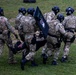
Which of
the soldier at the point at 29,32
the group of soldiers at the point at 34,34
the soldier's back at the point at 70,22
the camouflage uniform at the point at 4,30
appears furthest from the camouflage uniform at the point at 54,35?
the camouflage uniform at the point at 4,30

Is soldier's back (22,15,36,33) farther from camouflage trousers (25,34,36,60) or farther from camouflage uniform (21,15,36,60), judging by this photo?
camouflage trousers (25,34,36,60)

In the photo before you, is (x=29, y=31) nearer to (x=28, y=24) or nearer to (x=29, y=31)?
(x=29, y=31)

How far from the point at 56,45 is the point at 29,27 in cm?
129

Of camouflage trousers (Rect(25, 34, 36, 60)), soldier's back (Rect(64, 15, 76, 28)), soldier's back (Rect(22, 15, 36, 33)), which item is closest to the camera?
soldier's back (Rect(22, 15, 36, 33))

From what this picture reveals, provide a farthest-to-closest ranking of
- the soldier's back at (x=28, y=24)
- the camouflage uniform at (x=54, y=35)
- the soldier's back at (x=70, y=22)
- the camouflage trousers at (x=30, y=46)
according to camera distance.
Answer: the soldier's back at (x=70, y=22), the camouflage uniform at (x=54, y=35), the camouflage trousers at (x=30, y=46), the soldier's back at (x=28, y=24)

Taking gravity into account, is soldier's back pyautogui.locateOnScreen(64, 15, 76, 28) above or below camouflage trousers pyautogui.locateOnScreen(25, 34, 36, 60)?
above

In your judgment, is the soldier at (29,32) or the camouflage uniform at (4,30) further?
the camouflage uniform at (4,30)

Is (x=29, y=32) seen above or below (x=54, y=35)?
above

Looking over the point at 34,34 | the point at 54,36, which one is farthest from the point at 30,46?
the point at 54,36

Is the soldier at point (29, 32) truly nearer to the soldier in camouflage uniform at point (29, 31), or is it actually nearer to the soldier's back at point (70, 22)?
the soldier in camouflage uniform at point (29, 31)

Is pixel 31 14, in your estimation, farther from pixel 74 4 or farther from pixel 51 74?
pixel 74 4

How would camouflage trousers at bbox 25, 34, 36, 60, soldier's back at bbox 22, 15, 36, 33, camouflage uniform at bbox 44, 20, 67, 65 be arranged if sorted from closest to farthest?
soldier's back at bbox 22, 15, 36, 33 → camouflage trousers at bbox 25, 34, 36, 60 → camouflage uniform at bbox 44, 20, 67, 65

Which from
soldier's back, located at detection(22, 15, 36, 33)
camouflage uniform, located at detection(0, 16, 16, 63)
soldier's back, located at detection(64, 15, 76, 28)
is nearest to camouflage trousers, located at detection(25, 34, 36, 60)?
soldier's back, located at detection(22, 15, 36, 33)

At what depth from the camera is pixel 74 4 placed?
2450 cm
